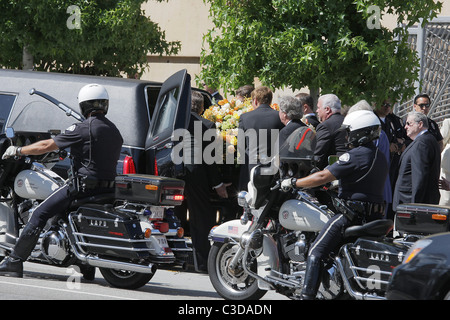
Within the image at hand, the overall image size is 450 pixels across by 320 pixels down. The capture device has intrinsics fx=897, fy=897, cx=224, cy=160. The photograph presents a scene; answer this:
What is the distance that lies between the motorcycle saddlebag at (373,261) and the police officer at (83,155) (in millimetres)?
2599

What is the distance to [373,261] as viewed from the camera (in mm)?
6902

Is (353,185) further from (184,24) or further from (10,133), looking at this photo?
(184,24)

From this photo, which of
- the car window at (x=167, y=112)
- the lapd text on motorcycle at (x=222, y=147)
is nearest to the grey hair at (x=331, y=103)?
the lapd text on motorcycle at (x=222, y=147)

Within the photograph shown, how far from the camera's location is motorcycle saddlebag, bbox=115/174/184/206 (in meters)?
8.17

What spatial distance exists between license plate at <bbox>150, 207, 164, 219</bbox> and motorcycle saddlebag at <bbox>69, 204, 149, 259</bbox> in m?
0.20

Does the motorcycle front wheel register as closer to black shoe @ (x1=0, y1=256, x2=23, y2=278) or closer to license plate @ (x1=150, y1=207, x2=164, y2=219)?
license plate @ (x1=150, y1=207, x2=164, y2=219)

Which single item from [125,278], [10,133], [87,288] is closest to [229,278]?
[125,278]

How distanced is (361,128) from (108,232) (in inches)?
99.3

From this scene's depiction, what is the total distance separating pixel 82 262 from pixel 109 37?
7.67 m

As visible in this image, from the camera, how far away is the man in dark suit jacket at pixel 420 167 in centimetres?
893

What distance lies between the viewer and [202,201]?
956 cm

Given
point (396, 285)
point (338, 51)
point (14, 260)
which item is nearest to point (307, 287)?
point (396, 285)

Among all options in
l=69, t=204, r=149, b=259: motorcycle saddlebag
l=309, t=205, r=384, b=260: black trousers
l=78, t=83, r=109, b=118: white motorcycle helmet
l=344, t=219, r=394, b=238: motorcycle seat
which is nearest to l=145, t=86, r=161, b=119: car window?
l=78, t=83, r=109, b=118: white motorcycle helmet
